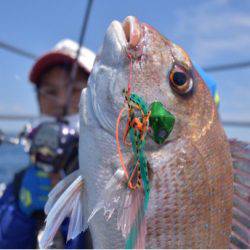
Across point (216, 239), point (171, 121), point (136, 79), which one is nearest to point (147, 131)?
point (171, 121)

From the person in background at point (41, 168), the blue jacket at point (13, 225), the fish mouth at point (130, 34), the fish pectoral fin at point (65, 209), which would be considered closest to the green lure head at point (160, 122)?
the fish mouth at point (130, 34)

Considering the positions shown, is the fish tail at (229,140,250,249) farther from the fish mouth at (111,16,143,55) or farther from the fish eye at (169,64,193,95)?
the fish mouth at (111,16,143,55)

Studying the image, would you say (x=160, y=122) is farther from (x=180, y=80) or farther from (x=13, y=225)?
(x=13, y=225)

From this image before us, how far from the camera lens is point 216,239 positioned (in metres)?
1.49

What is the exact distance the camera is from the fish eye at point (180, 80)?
1.45 m

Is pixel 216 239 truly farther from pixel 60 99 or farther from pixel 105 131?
pixel 60 99

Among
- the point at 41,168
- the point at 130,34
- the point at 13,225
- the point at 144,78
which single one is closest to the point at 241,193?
the point at 144,78

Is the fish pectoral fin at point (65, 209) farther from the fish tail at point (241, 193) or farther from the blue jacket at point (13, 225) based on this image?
the blue jacket at point (13, 225)

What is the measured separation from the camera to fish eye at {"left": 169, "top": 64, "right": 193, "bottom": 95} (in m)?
1.45

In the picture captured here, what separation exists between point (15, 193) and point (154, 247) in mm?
1619

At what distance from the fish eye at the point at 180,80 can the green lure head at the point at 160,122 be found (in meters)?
0.12

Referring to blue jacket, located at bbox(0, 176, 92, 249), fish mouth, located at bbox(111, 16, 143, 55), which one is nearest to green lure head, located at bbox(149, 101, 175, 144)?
fish mouth, located at bbox(111, 16, 143, 55)

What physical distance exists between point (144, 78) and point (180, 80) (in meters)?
0.12

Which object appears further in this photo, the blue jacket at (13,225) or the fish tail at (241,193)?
the blue jacket at (13,225)
